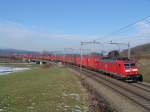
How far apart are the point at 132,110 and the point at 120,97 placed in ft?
20.9

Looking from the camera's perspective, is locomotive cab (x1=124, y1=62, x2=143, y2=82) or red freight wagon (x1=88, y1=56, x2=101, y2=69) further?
red freight wagon (x1=88, y1=56, x2=101, y2=69)

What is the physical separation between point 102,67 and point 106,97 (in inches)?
1255

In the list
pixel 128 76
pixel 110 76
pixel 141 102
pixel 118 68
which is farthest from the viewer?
pixel 110 76

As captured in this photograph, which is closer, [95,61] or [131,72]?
[131,72]

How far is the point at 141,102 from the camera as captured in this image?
2331 cm

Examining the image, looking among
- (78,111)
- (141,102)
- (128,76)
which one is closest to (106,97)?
(141,102)

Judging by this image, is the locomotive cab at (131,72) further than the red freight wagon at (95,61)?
No

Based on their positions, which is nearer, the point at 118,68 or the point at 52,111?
the point at 52,111

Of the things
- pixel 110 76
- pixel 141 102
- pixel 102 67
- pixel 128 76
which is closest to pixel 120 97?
pixel 141 102

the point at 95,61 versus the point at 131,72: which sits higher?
the point at 95,61

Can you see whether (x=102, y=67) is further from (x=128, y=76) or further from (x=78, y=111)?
(x=78, y=111)

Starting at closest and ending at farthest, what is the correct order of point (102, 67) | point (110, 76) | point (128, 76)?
1. point (128, 76)
2. point (110, 76)
3. point (102, 67)

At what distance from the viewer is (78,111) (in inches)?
714

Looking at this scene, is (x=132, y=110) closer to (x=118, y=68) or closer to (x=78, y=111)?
(x=78, y=111)
